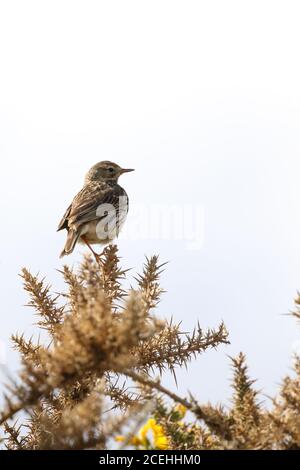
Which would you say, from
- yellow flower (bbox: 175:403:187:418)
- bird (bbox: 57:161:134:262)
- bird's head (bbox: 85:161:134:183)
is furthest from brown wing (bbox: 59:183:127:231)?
yellow flower (bbox: 175:403:187:418)

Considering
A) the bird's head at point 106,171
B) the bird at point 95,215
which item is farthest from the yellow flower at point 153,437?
the bird's head at point 106,171

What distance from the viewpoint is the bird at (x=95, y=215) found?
1066 centimetres

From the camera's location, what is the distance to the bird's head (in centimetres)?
1384

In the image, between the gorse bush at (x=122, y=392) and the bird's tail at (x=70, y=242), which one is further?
the bird's tail at (x=70, y=242)

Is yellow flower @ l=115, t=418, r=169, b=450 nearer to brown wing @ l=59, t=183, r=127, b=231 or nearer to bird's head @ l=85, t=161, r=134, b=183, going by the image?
brown wing @ l=59, t=183, r=127, b=231

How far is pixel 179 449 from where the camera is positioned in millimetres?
3037

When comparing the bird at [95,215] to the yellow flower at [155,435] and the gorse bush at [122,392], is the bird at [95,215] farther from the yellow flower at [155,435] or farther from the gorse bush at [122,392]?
the yellow flower at [155,435]

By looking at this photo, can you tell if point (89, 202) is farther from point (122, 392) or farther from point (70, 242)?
point (122, 392)

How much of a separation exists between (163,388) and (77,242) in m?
7.93

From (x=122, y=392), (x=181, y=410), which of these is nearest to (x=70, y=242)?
(x=122, y=392)

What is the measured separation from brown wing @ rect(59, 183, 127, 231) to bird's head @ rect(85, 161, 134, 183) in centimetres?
69

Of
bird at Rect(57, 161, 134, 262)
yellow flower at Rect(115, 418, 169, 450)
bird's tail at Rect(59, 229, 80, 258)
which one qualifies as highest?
bird at Rect(57, 161, 134, 262)
